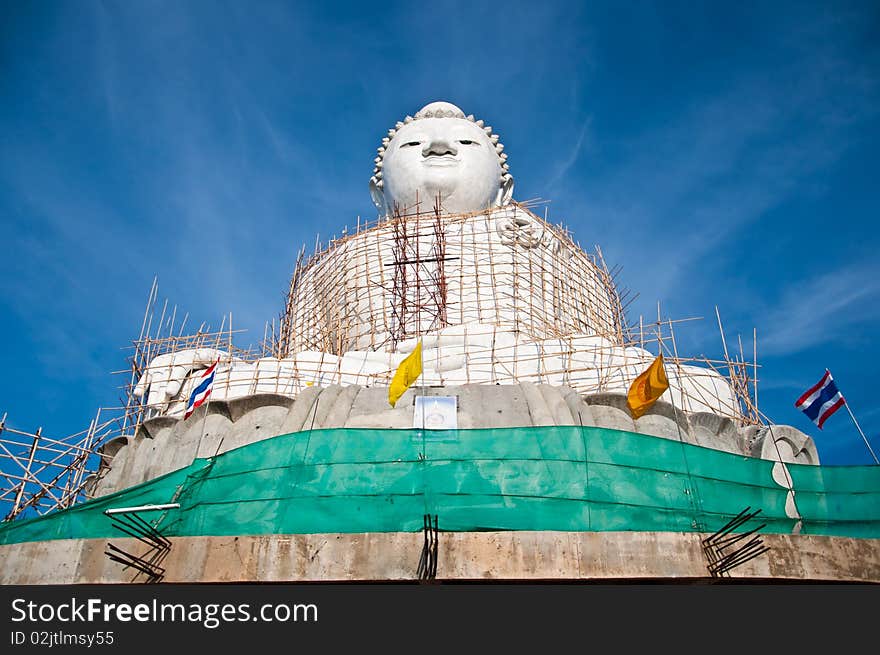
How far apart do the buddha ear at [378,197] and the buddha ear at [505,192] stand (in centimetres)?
270

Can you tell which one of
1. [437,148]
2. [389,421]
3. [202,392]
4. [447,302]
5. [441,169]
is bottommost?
[389,421]

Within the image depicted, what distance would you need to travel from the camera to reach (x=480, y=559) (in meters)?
8.62

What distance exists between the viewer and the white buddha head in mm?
18703

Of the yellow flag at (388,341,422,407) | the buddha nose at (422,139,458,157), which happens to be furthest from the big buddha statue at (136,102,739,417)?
the yellow flag at (388,341,422,407)

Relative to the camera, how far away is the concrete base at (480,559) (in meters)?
8.53

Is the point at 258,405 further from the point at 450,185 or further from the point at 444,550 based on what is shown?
the point at 450,185

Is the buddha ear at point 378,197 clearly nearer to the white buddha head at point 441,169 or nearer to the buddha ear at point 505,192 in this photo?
the white buddha head at point 441,169

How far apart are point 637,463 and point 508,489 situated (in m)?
1.66

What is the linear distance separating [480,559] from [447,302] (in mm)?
8373

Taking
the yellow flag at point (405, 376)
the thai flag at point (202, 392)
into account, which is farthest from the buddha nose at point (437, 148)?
the yellow flag at point (405, 376)

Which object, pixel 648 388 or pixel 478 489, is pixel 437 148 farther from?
pixel 478 489

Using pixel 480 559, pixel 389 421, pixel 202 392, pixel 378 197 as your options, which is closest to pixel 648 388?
pixel 389 421

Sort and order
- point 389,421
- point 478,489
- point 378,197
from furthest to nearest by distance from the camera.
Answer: point 378,197 → point 389,421 → point 478,489
